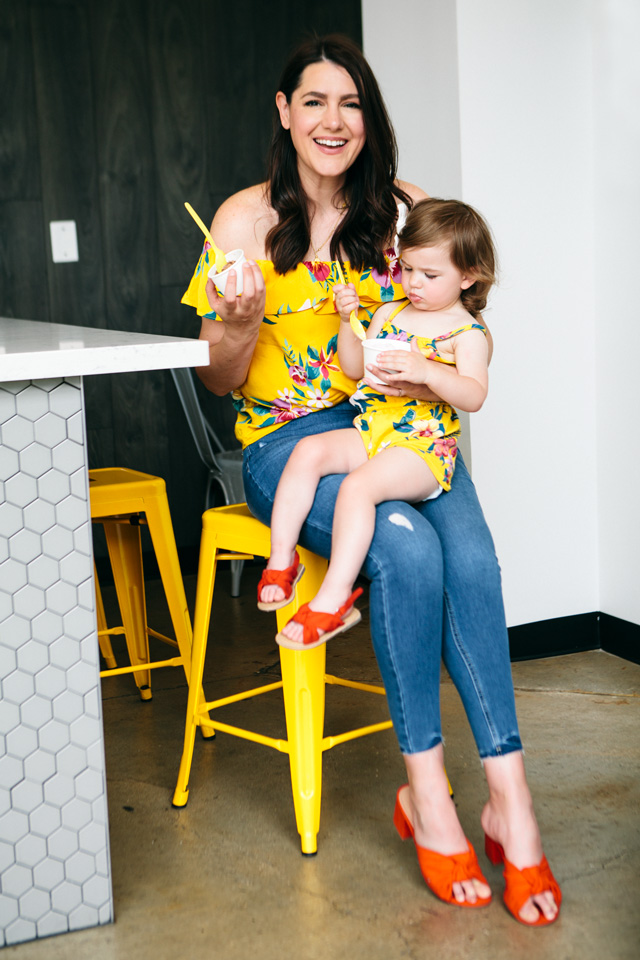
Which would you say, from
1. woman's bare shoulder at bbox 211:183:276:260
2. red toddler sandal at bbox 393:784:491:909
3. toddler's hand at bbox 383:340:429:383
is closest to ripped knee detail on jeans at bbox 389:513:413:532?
toddler's hand at bbox 383:340:429:383

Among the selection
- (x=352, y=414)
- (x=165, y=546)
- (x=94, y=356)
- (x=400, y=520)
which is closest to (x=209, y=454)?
(x=165, y=546)

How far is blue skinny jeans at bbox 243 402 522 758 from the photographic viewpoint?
5.20 feet

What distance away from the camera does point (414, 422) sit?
182 cm

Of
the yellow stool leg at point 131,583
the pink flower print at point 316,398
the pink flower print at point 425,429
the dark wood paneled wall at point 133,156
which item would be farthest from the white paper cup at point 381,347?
the dark wood paneled wall at point 133,156

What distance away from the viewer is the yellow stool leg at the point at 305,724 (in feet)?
5.77

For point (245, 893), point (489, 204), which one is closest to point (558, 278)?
point (489, 204)

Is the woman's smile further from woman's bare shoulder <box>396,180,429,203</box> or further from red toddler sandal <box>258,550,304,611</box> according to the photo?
red toddler sandal <box>258,550,304,611</box>

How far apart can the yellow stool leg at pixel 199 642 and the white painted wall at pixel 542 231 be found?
89 cm

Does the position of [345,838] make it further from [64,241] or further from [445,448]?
[64,241]

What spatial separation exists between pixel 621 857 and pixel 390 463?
0.80 m

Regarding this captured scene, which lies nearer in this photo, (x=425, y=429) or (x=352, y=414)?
(x=425, y=429)

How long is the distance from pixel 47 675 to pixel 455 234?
1042 millimetres

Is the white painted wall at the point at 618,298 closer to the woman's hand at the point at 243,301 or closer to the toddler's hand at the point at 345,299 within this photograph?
the toddler's hand at the point at 345,299

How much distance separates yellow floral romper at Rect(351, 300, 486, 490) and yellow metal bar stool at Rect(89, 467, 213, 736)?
56 centimetres
